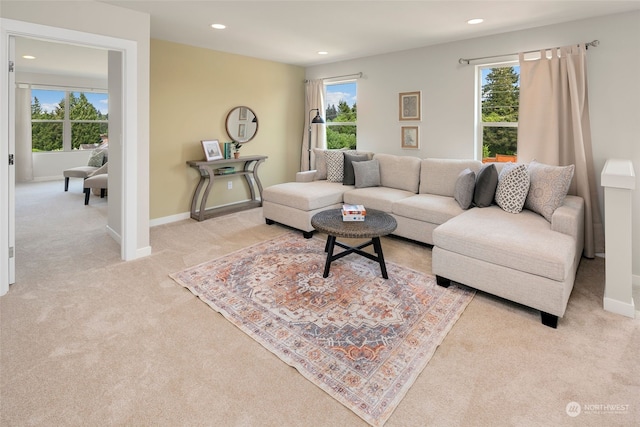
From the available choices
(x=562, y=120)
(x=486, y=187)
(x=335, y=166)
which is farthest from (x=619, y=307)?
(x=335, y=166)

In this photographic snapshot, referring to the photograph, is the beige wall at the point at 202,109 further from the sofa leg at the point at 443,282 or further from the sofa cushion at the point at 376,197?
the sofa leg at the point at 443,282

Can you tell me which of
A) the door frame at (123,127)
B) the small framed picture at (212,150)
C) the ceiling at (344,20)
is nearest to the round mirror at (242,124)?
the small framed picture at (212,150)

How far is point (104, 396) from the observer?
1646 millimetres

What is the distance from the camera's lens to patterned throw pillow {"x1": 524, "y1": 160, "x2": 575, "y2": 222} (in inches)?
115

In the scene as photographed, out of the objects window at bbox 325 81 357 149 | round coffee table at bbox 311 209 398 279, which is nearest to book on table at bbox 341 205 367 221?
round coffee table at bbox 311 209 398 279

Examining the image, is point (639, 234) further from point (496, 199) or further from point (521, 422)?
point (521, 422)

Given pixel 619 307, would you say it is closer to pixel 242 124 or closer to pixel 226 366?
pixel 226 366

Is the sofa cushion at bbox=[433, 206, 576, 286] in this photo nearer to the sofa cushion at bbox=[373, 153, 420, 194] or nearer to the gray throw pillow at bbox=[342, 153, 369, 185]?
the sofa cushion at bbox=[373, 153, 420, 194]

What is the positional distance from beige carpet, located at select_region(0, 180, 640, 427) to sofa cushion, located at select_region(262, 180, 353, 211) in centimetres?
168

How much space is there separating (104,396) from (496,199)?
11.0 ft

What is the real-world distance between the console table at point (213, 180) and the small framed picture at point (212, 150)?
4.4 inches

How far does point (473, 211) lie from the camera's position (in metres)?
3.23

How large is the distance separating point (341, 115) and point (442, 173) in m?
2.40

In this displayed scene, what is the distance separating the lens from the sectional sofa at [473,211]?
2320mm
